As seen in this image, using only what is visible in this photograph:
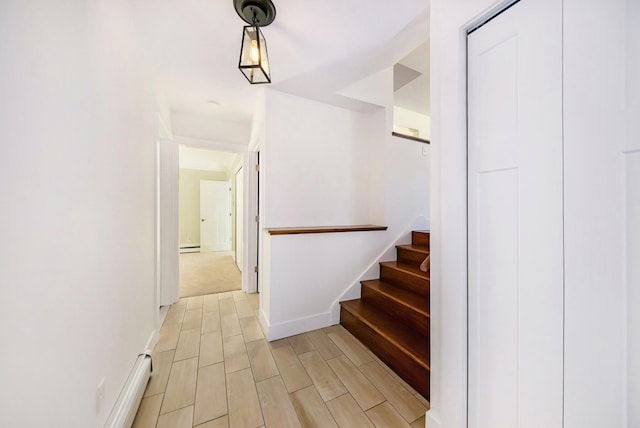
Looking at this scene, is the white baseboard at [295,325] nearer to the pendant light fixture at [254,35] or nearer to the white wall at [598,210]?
the white wall at [598,210]

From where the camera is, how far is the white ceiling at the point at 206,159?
473 centimetres

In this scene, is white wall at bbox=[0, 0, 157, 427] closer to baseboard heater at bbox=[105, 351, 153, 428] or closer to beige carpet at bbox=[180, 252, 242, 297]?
baseboard heater at bbox=[105, 351, 153, 428]

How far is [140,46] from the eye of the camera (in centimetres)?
149

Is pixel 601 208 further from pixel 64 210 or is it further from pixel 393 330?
pixel 64 210

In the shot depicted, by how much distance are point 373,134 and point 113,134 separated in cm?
227

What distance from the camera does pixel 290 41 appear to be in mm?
1548

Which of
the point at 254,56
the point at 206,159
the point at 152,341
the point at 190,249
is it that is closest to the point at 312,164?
A: the point at 254,56

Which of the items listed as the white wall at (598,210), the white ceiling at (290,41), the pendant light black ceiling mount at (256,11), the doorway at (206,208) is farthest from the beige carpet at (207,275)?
the white wall at (598,210)

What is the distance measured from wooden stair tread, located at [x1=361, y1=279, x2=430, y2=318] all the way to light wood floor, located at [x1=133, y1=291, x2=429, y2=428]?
1.58 feet

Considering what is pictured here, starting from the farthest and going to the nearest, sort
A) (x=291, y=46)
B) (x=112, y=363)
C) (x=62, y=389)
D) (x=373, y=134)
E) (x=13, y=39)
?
(x=373, y=134)
(x=291, y=46)
(x=112, y=363)
(x=62, y=389)
(x=13, y=39)

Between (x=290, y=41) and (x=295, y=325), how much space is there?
2.34 m

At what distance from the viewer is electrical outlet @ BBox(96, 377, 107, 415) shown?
0.92 metres

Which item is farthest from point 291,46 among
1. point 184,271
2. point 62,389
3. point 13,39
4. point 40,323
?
point 184,271

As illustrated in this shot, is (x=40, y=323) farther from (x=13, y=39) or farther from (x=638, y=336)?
(x=638, y=336)
